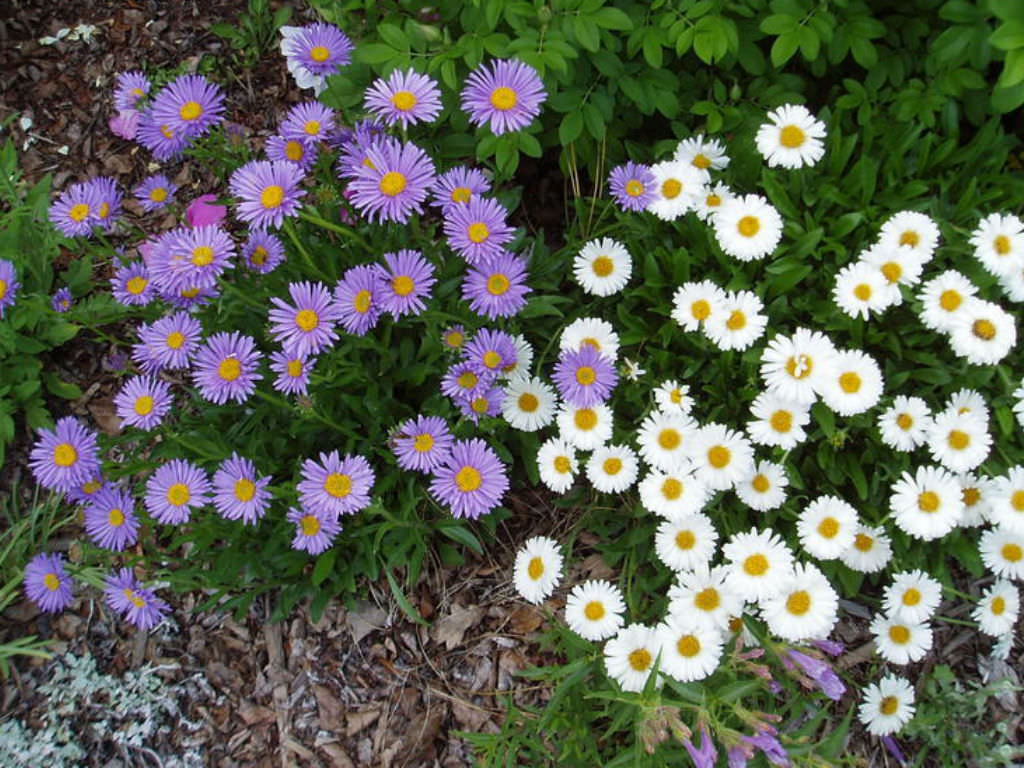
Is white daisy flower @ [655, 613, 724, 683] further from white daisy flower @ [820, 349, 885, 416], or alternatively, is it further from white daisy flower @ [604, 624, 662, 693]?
white daisy flower @ [820, 349, 885, 416]

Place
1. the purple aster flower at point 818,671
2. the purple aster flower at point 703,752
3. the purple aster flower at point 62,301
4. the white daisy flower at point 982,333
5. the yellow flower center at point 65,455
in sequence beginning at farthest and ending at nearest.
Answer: the purple aster flower at point 62,301, the yellow flower center at point 65,455, the white daisy flower at point 982,333, the purple aster flower at point 818,671, the purple aster flower at point 703,752

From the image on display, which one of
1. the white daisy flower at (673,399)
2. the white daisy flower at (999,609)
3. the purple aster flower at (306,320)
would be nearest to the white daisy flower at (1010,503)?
the white daisy flower at (999,609)

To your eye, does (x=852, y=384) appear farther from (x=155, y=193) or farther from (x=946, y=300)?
(x=155, y=193)

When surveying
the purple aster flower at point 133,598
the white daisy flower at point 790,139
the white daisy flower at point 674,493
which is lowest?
the purple aster flower at point 133,598

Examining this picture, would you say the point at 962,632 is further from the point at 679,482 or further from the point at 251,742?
the point at 251,742

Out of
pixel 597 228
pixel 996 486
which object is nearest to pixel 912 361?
pixel 996 486

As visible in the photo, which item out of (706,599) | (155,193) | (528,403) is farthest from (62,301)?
(706,599)

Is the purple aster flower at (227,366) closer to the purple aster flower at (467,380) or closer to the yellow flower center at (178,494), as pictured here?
the yellow flower center at (178,494)

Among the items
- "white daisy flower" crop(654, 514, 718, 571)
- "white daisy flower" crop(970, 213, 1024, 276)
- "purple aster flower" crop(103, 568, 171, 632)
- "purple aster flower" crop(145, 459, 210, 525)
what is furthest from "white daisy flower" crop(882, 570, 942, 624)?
"purple aster flower" crop(103, 568, 171, 632)
